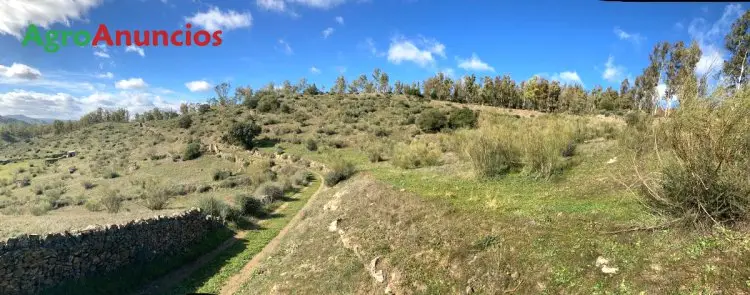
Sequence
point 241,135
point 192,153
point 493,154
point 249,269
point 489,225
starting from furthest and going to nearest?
point 241,135, point 192,153, point 493,154, point 249,269, point 489,225

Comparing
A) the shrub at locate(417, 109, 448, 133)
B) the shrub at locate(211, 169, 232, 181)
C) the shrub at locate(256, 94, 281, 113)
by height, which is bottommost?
the shrub at locate(211, 169, 232, 181)

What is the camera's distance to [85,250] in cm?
1300

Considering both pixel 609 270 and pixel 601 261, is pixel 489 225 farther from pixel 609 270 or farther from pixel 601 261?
pixel 609 270

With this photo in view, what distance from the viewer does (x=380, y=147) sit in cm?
3469

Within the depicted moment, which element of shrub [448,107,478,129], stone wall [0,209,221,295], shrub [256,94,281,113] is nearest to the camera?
stone wall [0,209,221,295]

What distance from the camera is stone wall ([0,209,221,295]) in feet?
36.7

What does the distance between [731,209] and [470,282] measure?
4.81 meters

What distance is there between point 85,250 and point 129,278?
1707 millimetres

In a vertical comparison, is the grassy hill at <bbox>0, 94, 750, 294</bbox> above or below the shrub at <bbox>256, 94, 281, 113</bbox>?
below

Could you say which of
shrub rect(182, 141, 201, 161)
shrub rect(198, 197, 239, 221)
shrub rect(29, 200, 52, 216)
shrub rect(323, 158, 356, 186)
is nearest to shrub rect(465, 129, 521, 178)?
shrub rect(323, 158, 356, 186)

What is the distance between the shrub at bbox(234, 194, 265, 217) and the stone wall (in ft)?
14.2

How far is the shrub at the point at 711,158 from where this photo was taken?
6.90 meters

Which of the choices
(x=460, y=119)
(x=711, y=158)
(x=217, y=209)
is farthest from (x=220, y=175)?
(x=711, y=158)

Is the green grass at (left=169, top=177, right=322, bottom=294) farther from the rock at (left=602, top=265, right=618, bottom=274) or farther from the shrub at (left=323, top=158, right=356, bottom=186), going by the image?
the rock at (left=602, top=265, right=618, bottom=274)
